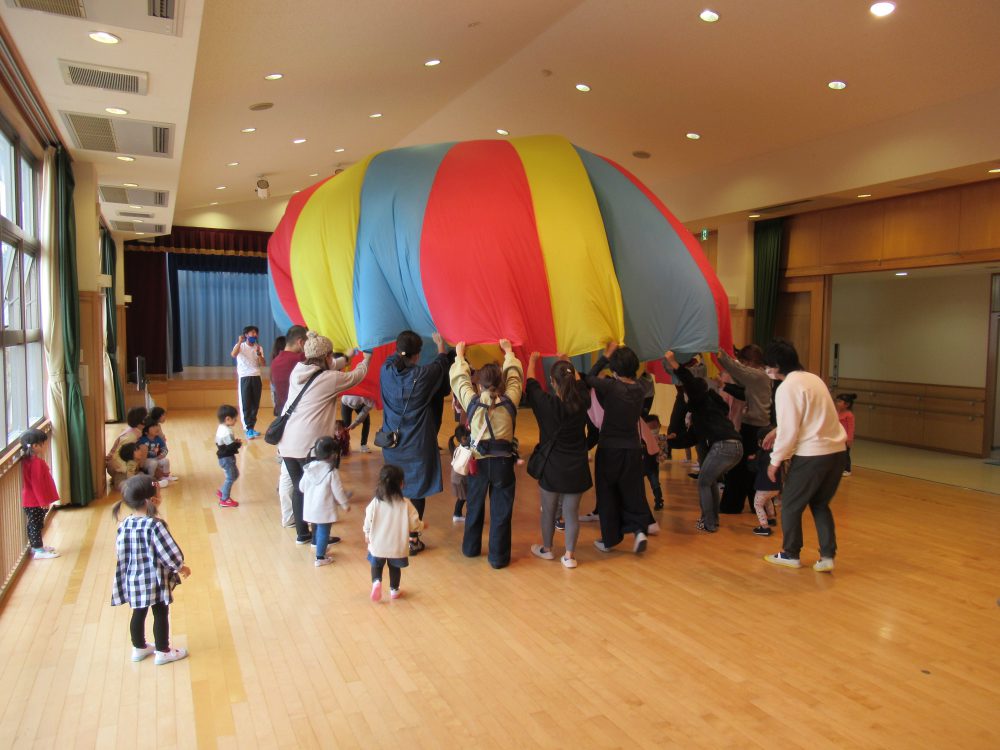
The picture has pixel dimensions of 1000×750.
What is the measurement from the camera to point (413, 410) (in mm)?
4324

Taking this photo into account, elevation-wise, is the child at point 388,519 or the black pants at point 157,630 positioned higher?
the child at point 388,519

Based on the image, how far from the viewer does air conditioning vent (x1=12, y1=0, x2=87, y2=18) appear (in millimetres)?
2947

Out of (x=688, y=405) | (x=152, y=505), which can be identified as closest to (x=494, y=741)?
(x=152, y=505)

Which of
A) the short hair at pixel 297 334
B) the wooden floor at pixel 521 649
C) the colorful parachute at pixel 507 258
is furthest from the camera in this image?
the short hair at pixel 297 334

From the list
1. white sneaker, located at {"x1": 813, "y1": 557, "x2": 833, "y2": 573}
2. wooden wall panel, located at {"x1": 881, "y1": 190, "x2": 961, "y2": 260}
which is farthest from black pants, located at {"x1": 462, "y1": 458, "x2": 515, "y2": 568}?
wooden wall panel, located at {"x1": 881, "y1": 190, "x2": 961, "y2": 260}

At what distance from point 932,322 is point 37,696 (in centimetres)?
1036

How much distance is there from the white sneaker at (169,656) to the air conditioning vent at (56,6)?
9.08ft

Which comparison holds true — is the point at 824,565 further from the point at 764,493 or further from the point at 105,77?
the point at 105,77

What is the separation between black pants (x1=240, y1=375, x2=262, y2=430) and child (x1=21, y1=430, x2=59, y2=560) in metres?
4.38

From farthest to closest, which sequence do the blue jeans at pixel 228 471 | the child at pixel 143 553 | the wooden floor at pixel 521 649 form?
the blue jeans at pixel 228 471, the child at pixel 143 553, the wooden floor at pixel 521 649

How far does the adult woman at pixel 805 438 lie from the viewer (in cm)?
402

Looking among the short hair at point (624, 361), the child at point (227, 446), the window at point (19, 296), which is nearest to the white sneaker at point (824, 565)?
the short hair at point (624, 361)

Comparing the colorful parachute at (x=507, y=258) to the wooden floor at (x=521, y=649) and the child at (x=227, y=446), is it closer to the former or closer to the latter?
the child at (x=227, y=446)

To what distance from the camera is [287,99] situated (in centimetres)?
631
